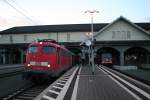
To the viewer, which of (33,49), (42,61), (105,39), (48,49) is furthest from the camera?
(105,39)

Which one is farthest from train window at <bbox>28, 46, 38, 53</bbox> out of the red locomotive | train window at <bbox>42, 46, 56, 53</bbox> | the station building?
the station building

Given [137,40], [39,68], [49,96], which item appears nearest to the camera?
[49,96]

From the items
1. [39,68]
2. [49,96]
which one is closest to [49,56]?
[39,68]

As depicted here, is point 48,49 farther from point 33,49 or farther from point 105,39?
point 105,39

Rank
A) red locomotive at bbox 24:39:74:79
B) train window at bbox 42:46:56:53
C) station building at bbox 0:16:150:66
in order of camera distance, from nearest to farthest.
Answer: red locomotive at bbox 24:39:74:79 < train window at bbox 42:46:56:53 < station building at bbox 0:16:150:66

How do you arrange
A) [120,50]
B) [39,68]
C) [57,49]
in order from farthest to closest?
1. [120,50]
2. [57,49]
3. [39,68]

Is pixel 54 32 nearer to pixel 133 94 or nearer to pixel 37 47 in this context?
pixel 37 47

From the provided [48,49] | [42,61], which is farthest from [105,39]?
[42,61]

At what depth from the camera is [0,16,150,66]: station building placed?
5406 cm

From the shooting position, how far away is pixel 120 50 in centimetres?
5378

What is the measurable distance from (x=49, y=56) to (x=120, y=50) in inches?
1426

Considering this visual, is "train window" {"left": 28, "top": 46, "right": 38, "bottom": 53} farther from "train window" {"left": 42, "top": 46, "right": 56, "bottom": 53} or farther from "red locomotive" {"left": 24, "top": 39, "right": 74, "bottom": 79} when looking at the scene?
"train window" {"left": 42, "top": 46, "right": 56, "bottom": 53}

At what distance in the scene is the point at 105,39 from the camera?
59.0 m

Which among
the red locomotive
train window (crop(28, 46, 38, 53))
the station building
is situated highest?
the station building
